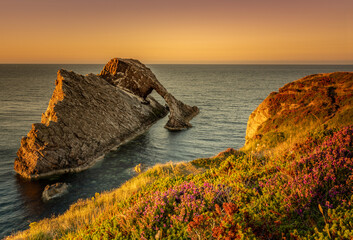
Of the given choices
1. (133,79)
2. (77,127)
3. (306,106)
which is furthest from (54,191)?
(133,79)

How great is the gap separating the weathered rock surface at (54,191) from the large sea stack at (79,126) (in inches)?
175

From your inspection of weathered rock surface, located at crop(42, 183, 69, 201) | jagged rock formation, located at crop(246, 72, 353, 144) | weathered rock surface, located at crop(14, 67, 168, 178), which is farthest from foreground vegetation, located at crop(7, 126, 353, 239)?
weathered rock surface, located at crop(14, 67, 168, 178)

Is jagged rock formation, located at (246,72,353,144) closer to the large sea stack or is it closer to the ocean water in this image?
the ocean water

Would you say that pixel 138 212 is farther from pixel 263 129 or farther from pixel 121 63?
pixel 121 63

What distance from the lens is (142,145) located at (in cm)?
3906

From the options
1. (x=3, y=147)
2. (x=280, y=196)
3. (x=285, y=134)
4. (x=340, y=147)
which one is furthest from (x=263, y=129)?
(x=3, y=147)

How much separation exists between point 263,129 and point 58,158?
964 inches

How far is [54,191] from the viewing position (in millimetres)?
23594

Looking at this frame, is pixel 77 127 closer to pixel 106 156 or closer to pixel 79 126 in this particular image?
pixel 79 126

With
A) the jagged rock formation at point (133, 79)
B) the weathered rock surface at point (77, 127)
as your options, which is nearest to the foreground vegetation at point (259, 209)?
the weathered rock surface at point (77, 127)

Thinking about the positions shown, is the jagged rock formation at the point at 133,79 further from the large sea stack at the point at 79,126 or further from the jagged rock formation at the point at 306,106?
the jagged rock formation at the point at 306,106

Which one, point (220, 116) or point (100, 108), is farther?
point (220, 116)

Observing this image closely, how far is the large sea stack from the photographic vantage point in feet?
92.2

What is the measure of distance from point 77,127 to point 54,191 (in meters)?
11.1
